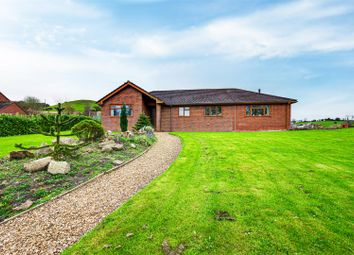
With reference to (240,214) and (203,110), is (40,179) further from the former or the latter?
(203,110)

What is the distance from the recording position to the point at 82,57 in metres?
21.4

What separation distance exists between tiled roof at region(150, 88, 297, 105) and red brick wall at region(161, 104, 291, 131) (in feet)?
2.52

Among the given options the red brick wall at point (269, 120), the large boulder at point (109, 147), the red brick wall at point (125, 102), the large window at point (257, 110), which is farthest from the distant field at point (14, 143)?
the large window at point (257, 110)

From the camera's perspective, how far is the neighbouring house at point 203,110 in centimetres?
2348

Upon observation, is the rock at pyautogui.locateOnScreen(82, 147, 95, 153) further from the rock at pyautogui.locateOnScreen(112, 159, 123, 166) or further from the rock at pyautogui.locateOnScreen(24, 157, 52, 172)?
the rock at pyautogui.locateOnScreen(24, 157, 52, 172)

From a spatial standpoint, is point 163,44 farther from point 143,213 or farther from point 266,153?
point 143,213

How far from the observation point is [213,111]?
24.7 m

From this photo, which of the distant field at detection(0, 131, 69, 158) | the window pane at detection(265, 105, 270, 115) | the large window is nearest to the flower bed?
the distant field at detection(0, 131, 69, 158)

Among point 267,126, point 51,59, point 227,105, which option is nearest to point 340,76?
point 267,126

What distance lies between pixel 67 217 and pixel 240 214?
3.86 metres

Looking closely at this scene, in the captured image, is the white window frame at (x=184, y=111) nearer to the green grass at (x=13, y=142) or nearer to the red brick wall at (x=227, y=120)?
the red brick wall at (x=227, y=120)

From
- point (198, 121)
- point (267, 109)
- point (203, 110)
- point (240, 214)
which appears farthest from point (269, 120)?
point (240, 214)

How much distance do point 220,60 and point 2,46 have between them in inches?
849

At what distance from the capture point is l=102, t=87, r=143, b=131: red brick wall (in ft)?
77.8
